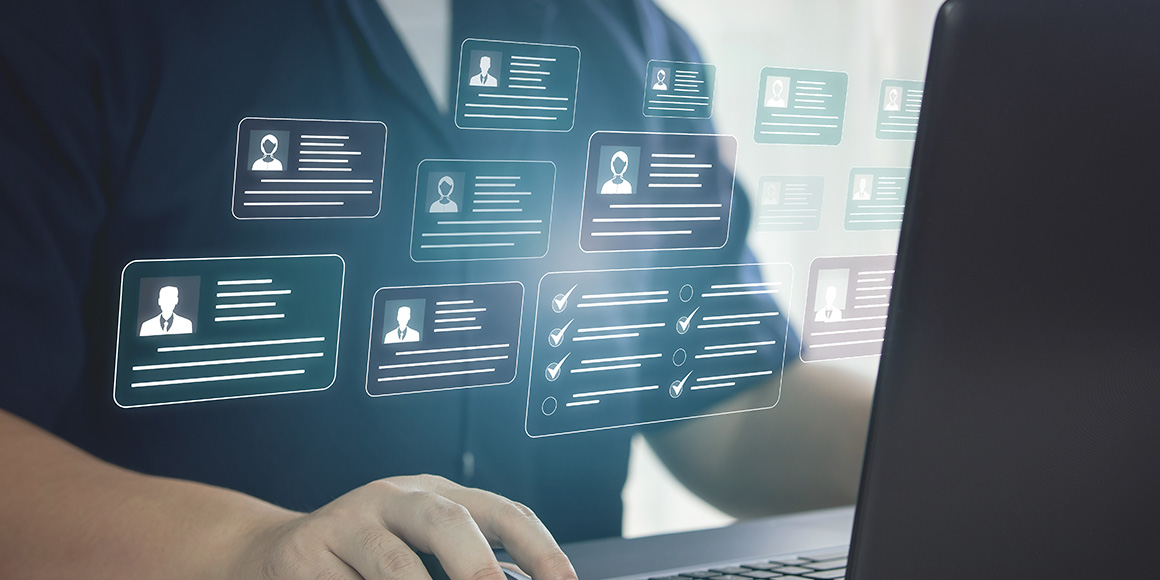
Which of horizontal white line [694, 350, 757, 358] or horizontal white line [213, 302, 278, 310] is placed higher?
horizontal white line [213, 302, 278, 310]

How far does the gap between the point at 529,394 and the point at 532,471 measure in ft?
0.26

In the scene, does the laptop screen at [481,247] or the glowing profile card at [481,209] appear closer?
the laptop screen at [481,247]

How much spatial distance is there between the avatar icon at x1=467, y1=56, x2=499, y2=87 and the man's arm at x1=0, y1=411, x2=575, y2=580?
1.12 ft

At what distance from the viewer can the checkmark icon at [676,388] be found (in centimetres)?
98

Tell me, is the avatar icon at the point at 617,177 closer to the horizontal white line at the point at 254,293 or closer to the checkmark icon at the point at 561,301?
the checkmark icon at the point at 561,301

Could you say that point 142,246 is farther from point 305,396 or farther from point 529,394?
point 529,394

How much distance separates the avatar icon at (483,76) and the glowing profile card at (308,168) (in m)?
0.09

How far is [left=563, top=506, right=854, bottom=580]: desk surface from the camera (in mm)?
897

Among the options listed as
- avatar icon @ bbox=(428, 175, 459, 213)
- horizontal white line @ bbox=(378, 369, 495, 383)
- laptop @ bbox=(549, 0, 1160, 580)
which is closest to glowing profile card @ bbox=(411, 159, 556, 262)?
avatar icon @ bbox=(428, 175, 459, 213)

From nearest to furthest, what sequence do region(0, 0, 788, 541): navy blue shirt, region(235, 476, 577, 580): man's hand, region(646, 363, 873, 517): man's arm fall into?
region(235, 476, 577, 580): man's hand, region(0, 0, 788, 541): navy blue shirt, region(646, 363, 873, 517): man's arm

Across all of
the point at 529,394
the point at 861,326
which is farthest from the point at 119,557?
the point at 861,326

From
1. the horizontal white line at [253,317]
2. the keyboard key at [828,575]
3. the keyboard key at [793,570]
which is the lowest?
the keyboard key at [793,570]

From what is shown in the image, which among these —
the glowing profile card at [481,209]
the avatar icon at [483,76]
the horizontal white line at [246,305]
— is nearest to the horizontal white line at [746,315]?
the glowing profile card at [481,209]

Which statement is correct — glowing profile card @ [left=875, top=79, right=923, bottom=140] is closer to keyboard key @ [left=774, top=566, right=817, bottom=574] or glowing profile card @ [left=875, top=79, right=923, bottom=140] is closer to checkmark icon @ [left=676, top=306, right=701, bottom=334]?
checkmark icon @ [left=676, top=306, right=701, bottom=334]
